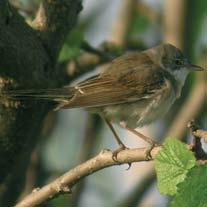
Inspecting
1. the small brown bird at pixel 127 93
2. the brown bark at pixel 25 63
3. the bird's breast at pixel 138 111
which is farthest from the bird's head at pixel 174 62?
the brown bark at pixel 25 63

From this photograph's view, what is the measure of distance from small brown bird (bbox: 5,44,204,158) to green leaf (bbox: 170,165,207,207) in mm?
2182

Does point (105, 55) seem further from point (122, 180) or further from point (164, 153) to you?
point (164, 153)

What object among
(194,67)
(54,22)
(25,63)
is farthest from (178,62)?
(25,63)

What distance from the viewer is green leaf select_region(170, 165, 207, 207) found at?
106 inches

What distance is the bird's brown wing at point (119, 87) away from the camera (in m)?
5.23

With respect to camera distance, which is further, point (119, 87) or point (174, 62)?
point (174, 62)

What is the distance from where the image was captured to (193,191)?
8.89 feet

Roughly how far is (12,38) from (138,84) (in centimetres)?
180

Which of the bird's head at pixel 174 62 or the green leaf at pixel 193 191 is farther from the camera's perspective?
the bird's head at pixel 174 62

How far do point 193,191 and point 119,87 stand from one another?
2.84 metres

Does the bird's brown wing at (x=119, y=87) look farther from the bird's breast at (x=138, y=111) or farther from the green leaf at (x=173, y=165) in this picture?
the green leaf at (x=173, y=165)

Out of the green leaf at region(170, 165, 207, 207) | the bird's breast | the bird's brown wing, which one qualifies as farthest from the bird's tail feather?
the green leaf at region(170, 165, 207, 207)

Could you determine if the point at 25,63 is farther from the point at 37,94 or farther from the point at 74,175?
the point at 74,175

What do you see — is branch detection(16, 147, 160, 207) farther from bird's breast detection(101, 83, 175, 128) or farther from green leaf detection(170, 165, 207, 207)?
bird's breast detection(101, 83, 175, 128)
